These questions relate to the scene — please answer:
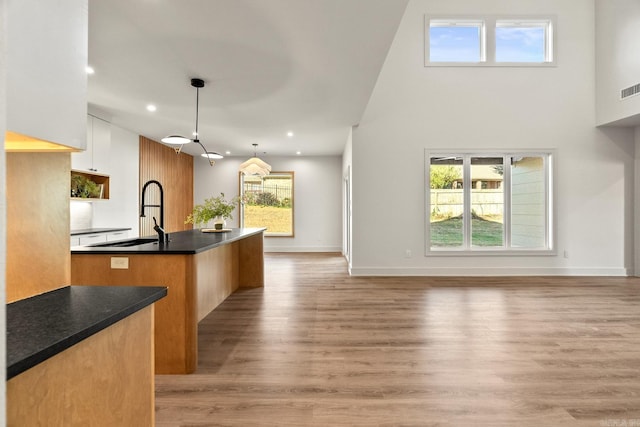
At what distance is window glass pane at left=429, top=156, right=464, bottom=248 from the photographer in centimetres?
614

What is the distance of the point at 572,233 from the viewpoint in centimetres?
604

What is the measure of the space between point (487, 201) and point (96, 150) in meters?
6.67

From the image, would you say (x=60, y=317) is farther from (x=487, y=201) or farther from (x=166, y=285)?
(x=487, y=201)

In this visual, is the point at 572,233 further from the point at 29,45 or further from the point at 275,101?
the point at 29,45

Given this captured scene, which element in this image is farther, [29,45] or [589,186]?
[589,186]

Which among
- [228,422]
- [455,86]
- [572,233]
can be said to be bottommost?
[228,422]

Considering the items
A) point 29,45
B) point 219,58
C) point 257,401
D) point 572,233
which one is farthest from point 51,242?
point 572,233

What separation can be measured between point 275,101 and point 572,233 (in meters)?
5.63

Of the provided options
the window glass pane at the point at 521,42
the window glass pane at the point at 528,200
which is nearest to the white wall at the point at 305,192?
the window glass pane at the point at 528,200

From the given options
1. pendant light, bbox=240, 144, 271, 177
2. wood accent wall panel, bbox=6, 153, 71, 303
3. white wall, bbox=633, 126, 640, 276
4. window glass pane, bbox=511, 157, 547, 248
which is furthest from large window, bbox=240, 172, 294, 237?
wood accent wall panel, bbox=6, 153, 71, 303

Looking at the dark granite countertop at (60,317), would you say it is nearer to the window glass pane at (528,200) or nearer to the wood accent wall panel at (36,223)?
the wood accent wall panel at (36,223)

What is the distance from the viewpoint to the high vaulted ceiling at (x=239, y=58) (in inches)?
102

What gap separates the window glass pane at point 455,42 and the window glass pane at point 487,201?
6.11 ft

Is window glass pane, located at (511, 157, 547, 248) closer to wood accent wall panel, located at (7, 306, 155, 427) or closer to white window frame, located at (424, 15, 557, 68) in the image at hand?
white window frame, located at (424, 15, 557, 68)
